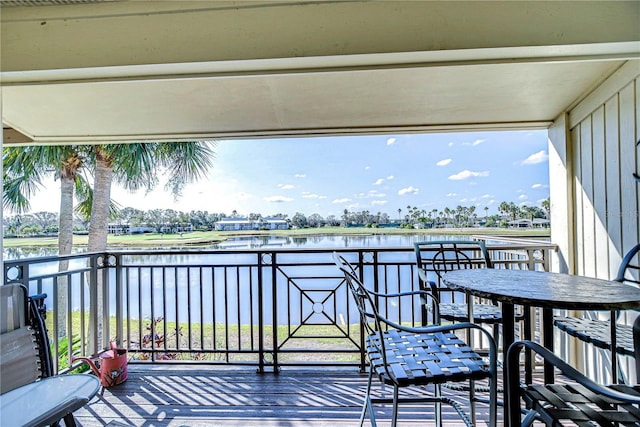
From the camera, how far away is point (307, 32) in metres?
1.69

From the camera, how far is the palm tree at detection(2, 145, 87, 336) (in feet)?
17.2

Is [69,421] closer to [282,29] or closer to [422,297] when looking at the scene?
[422,297]

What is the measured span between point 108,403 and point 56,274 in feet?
3.55

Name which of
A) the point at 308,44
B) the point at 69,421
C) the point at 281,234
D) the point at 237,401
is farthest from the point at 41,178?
the point at 308,44

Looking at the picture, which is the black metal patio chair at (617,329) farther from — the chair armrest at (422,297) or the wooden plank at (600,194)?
the chair armrest at (422,297)

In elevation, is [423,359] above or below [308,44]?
below

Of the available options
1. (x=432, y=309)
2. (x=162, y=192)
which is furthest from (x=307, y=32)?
(x=162, y=192)

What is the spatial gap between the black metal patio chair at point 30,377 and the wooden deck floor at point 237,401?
2.52ft

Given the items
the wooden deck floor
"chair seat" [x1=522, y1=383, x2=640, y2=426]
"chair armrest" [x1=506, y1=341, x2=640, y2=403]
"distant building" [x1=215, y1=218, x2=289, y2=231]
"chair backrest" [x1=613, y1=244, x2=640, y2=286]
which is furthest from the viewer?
"distant building" [x1=215, y1=218, x2=289, y2=231]

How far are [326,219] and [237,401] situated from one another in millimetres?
2591

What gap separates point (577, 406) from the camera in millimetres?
1025

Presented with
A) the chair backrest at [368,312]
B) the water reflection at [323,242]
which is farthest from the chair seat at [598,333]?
the chair backrest at [368,312]

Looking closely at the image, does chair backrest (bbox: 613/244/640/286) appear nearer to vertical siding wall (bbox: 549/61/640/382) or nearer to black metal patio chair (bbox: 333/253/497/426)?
vertical siding wall (bbox: 549/61/640/382)

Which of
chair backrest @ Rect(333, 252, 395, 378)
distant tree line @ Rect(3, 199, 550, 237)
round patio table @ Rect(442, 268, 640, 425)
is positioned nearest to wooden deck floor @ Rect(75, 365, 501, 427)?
chair backrest @ Rect(333, 252, 395, 378)
